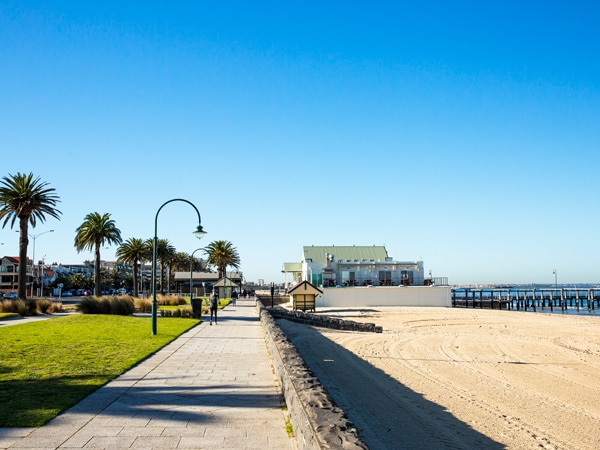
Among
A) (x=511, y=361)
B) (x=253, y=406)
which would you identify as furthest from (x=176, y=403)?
(x=511, y=361)

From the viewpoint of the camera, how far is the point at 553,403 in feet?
39.7

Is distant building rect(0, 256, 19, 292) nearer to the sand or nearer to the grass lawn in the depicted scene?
the grass lawn

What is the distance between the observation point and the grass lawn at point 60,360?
27.2 feet

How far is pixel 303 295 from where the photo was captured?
1687 inches

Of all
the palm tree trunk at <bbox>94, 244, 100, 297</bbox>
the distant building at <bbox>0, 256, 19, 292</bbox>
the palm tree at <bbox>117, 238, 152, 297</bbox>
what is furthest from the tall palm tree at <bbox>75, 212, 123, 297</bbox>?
the distant building at <bbox>0, 256, 19, 292</bbox>

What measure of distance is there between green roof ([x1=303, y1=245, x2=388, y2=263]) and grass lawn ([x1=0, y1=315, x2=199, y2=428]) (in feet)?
155

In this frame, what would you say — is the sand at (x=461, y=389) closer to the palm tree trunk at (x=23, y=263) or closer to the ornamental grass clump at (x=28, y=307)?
the ornamental grass clump at (x=28, y=307)

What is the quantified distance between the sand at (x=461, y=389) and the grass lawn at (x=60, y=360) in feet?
15.6

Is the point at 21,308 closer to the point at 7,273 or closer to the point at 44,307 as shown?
the point at 44,307

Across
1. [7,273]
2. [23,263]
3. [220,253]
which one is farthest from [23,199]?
[7,273]

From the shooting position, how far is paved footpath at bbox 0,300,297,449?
651 cm

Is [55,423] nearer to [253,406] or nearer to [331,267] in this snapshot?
[253,406]

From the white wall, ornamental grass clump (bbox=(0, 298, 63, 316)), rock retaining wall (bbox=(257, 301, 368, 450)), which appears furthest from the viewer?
the white wall

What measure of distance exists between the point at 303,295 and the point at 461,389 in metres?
30.1
